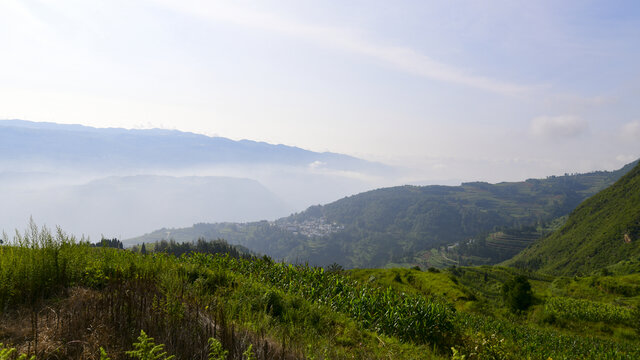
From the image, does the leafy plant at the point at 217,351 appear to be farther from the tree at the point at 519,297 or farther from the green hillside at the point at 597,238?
the green hillside at the point at 597,238

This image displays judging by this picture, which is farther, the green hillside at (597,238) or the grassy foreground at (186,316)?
the green hillside at (597,238)

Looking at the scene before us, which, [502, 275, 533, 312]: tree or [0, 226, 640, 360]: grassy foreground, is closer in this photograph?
[0, 226, 640, 360]: grassy foreground

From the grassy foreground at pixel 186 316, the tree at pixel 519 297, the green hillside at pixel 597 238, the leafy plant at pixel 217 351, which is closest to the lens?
the leafy plant at pixel 217 351

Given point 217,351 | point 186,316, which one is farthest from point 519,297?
point 217,351

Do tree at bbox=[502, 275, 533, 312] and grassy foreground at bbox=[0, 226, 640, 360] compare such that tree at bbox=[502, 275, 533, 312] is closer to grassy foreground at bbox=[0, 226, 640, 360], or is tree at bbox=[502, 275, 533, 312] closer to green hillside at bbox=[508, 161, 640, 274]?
grassy foreground at bbox=[0, 226, 640, 360]

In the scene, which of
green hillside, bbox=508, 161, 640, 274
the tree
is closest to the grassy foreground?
the tree

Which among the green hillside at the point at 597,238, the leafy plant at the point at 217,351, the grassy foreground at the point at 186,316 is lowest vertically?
the green hillside at the point at 597,238

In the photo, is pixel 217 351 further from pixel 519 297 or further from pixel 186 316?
pixel 519 297

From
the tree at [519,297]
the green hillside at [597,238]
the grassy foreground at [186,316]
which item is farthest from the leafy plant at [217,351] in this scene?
the green hillside at [597,238]

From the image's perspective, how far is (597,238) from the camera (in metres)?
153

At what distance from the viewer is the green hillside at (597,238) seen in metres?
136

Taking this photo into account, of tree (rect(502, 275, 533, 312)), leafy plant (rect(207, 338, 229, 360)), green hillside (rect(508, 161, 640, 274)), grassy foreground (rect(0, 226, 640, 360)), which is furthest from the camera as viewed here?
green hillside (rect(508, 161, 640, 274))

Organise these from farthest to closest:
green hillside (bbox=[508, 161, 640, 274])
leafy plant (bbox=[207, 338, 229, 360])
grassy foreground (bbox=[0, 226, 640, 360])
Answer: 1. green hillside (bbox=[508, 161, 640, 274])
2. grassy foreground (bbox=[0, 226, 640, 360])
3. leafy plant (bbox=[207, 338, 229, 360])

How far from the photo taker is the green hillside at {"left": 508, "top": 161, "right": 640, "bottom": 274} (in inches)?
5336
